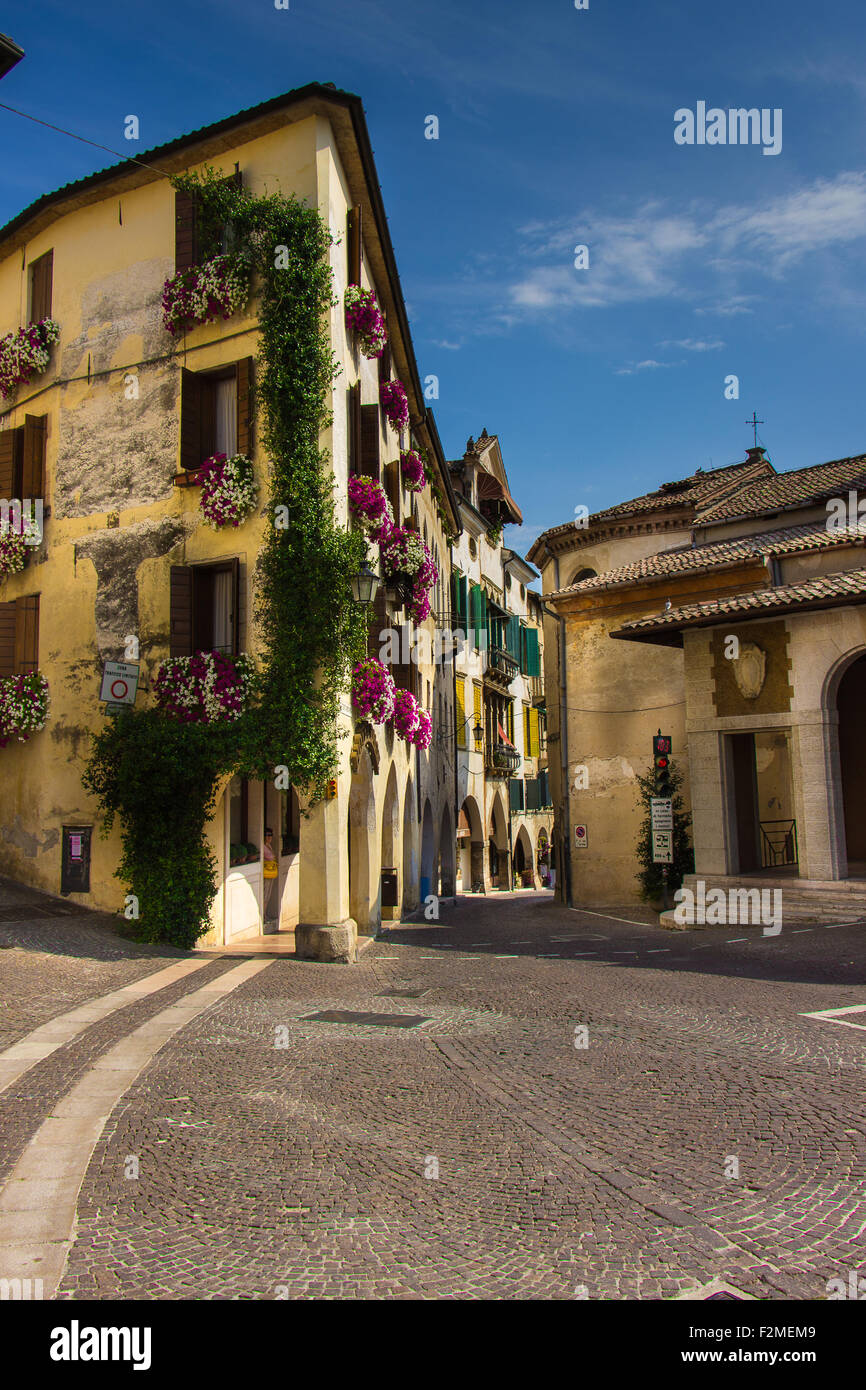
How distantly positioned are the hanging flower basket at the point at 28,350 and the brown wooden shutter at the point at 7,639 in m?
4.20

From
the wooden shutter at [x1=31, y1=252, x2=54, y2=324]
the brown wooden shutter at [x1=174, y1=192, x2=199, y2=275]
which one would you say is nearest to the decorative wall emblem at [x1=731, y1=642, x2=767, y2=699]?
the brown wooden shutter at [x1=174, y1=192, x2=199, y2=275]

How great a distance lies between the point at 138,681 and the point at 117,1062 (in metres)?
8.10

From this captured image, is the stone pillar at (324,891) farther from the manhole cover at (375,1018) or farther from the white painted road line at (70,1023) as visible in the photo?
the manhole cover at (375,1018)

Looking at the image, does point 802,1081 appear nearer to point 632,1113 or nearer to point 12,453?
point 632,1113

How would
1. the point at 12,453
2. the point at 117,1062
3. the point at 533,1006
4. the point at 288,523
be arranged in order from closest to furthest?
the point at 117,1062 → the point at 533,1006 → the point at 288,523 → the point at 12,453

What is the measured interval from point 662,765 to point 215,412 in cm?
1100

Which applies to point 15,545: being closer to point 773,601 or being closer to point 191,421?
point 191,421

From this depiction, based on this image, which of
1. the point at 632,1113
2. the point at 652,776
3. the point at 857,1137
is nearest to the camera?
the point at 857,1137

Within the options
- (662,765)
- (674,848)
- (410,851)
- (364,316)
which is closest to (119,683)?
(364,316)

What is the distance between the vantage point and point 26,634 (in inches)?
660

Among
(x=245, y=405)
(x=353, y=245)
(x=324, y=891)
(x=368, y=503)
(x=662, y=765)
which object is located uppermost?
(x=353, y=245)

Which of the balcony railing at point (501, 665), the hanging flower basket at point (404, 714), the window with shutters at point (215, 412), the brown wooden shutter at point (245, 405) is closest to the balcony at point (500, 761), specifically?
the balcony railing at point (501, 665)

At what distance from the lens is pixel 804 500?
22875 millimetres
